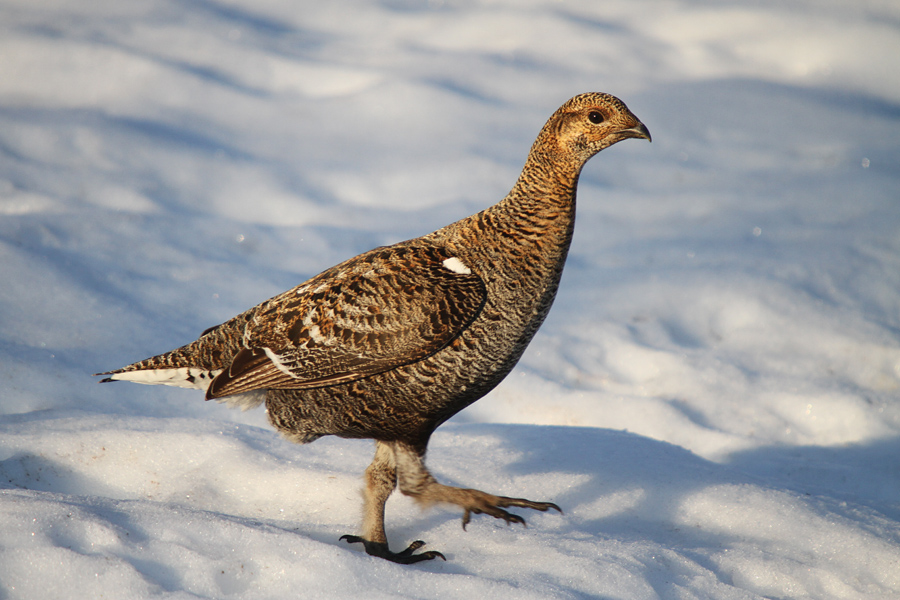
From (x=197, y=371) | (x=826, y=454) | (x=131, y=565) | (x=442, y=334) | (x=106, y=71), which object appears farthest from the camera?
(x=106, y=71)

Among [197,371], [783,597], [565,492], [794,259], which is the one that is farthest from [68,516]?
[794,259]

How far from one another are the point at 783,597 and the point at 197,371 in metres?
3.24

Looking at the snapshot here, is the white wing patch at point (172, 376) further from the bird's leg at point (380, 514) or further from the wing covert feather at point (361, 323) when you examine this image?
the bird's leg at point (380, 514)

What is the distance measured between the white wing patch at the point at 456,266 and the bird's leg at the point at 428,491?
3.15 ft

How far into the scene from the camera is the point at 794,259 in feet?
26.5

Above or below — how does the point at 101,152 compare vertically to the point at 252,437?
above

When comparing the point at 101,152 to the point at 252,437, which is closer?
the point at 252,437

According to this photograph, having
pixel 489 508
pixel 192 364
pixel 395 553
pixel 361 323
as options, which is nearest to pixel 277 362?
pixel 361 323

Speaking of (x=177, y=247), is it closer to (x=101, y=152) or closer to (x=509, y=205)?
(x=101, y=152)

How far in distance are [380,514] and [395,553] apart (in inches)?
8.5

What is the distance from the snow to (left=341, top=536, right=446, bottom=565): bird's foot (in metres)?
0.12

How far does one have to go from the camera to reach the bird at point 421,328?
3.38 meters

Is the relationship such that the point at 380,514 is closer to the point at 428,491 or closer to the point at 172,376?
the point at 428,491

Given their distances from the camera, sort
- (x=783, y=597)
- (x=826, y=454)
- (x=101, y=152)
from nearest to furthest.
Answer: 1. (x=783, y=597)
2. (x=826, y=454)
3. (x=101, y=152)
